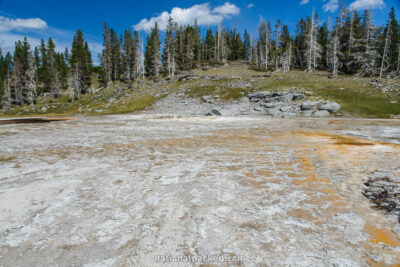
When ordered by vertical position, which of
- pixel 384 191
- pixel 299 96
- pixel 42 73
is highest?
pixel 42 73

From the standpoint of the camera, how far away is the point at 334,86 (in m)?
41.3

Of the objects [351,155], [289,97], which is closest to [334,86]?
[289,97]

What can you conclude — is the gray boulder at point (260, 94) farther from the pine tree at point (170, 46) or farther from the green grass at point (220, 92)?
the pine tree at point (170, 46)

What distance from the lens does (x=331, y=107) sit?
1264 inches

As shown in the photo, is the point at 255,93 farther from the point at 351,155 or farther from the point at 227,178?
the point at 227,178

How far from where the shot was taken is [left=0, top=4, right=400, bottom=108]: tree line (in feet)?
197

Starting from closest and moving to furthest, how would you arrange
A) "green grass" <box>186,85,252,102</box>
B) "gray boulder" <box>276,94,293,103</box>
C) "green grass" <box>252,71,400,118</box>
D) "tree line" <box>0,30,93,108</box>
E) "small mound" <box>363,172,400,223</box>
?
"small mound" <box>363,172,400,223</box>, "green grass" <box>252,71,400,118</box>, "gray boulder" <box>276,94,293,103</box>, "green grass" <box>186,85,252,102</box>, "tree line" <box>0,30,93,108</box>

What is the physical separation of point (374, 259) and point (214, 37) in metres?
105

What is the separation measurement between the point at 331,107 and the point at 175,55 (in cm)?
5877

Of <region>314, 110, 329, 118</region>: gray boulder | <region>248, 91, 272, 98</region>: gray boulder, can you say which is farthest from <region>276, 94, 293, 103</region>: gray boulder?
<region>314, 110, 329, 118</region>: gray boulder

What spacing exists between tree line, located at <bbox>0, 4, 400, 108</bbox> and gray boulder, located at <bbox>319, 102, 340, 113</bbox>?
97.0 feet

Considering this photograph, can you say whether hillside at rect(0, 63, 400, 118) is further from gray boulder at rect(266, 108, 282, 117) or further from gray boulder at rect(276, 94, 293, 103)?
gray boulder at rect(276, 94, 293, 103)

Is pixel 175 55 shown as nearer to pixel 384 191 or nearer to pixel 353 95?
pixel 353 95

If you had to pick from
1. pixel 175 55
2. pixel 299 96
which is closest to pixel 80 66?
pixel 175 55
